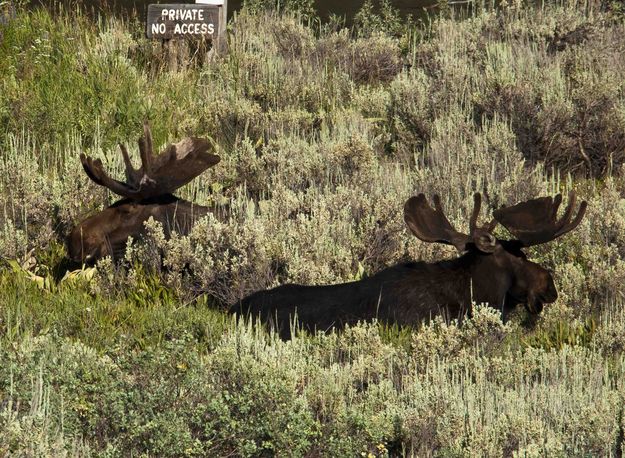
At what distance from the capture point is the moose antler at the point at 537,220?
7.88 meters

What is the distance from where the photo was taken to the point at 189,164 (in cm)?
916

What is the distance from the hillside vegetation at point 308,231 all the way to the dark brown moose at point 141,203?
257 mm

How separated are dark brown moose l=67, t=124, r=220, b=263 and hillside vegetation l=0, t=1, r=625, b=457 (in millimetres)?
257

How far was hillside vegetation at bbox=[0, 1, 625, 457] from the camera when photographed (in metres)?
5.77

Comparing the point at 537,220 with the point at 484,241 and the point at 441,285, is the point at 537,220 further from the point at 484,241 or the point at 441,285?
the point at 441,285

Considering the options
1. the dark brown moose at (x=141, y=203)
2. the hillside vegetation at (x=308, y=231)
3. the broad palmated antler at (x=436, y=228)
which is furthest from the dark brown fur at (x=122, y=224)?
the broad palmated antler at (x=436, y=228)

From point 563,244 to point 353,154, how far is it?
90.4 inches

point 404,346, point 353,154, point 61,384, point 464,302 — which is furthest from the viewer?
point 353,154

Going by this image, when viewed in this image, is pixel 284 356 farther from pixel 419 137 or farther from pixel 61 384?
pixel 419 137

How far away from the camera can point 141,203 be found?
30.1 ft

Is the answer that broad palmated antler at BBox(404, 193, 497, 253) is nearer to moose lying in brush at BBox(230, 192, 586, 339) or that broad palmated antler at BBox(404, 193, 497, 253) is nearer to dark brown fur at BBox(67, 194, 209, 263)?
moose lying in brush at BBox(230, 192, 586, 339)

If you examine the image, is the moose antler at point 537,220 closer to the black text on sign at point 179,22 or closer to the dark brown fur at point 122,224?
the dark brown fur at point 122,224

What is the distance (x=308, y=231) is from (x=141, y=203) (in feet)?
3.95

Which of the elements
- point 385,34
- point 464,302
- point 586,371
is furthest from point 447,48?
point 586,371
